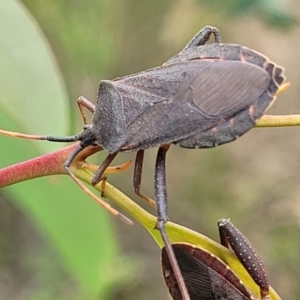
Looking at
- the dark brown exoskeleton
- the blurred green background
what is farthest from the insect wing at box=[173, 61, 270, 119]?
the blurred green background

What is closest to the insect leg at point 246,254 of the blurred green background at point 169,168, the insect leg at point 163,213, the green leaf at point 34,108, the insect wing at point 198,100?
the insect leg at point 163,213

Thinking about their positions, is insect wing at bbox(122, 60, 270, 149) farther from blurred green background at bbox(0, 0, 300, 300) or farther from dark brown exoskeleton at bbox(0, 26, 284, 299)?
blurred green background at bbox(0, 0, 300, 300)

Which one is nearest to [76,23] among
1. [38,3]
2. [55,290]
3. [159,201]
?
[38,3]

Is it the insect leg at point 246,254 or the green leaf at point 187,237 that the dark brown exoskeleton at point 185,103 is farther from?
the insect leg at point 246,254

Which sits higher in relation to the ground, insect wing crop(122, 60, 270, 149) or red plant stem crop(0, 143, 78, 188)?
insect wing crop(122, 60, 270, 149)

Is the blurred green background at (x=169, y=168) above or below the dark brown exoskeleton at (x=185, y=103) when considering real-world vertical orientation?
above

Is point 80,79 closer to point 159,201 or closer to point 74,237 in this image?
point 74,237

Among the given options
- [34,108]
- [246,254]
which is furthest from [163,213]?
[34,108]
